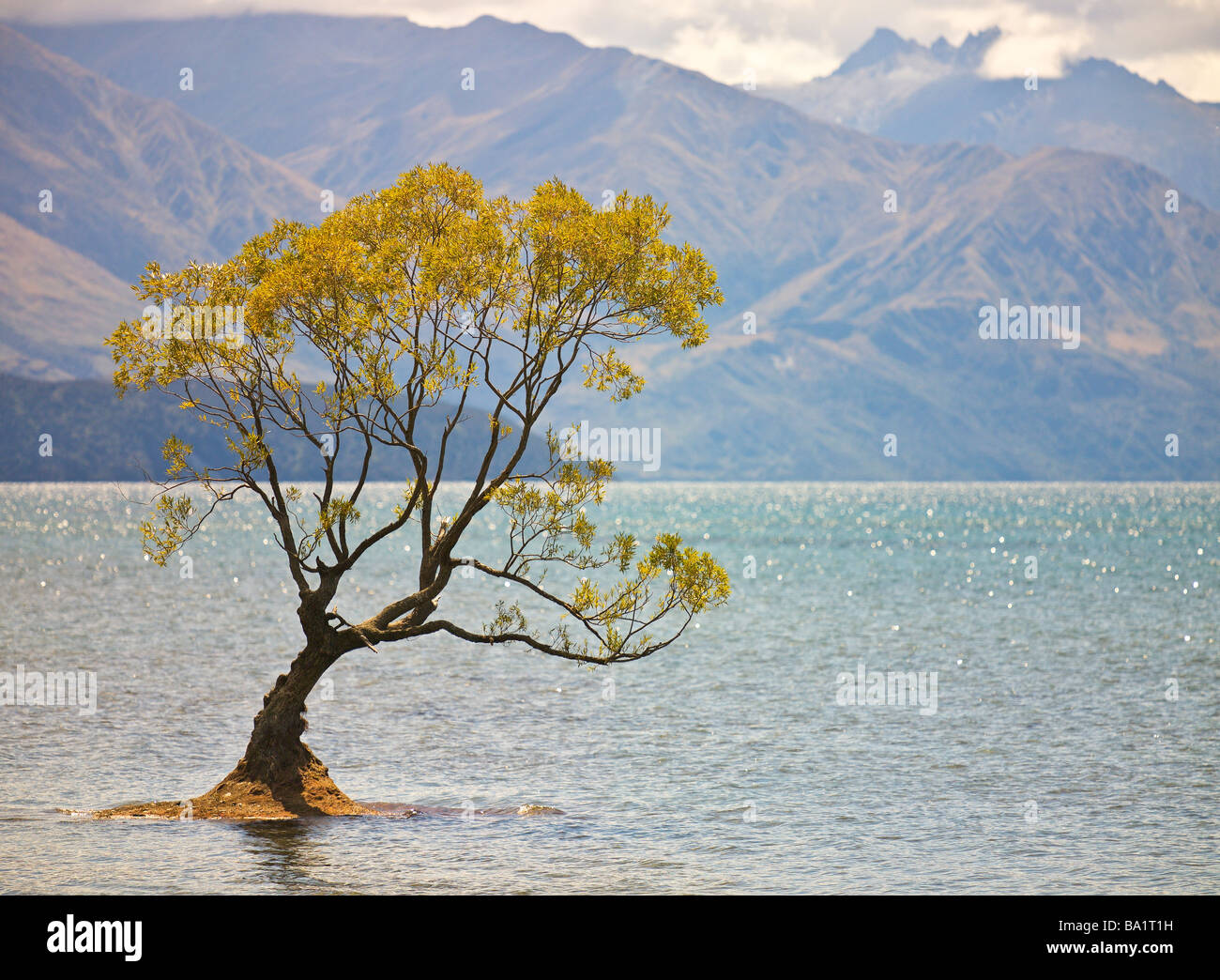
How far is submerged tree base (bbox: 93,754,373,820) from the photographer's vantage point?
29.1m

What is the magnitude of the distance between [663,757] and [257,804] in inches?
558

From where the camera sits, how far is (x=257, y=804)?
1152 inches

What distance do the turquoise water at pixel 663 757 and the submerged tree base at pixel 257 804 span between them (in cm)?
74

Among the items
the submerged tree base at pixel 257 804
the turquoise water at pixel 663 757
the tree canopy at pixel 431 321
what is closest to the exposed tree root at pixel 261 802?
the submerged tree base at pixel 257 804

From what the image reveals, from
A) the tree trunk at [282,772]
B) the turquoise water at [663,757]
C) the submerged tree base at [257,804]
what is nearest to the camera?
the turquoise water at [663,757]

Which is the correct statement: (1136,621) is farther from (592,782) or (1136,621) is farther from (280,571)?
(280,571)

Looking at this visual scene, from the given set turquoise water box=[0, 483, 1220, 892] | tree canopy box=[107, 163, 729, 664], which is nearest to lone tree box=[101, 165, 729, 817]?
tree canopy box=[107, 163, 729, 664]

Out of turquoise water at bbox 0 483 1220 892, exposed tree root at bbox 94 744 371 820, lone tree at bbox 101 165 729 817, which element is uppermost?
lone tree at bbox 101 165 729 817

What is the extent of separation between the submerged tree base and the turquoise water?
74 cm

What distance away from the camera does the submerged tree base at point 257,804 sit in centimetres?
2906

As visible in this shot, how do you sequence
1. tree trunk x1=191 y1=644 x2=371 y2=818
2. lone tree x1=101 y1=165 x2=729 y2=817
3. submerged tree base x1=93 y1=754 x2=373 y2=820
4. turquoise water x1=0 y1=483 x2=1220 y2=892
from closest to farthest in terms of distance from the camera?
turquoise water x1=0 y1=483 x2=1220 y2=892 → lone tree x1=101 y1=165 x2=729 y2=817 → tree trunk x1=191 y1=644 x2=371 y2=818 → submerged tree base x1=93 y1=754 x2=373 y2=820

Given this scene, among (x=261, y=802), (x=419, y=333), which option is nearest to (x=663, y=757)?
(x=261, y=802)

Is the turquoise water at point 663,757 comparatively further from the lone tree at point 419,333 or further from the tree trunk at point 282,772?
the lone tree at point 419,333

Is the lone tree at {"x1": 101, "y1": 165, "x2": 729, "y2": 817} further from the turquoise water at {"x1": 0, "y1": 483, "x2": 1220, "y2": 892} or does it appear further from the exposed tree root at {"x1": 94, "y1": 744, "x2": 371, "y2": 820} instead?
the turquoise water at {"x1": 0, "y1": 483, "x2": 1220, "y2": 892}
